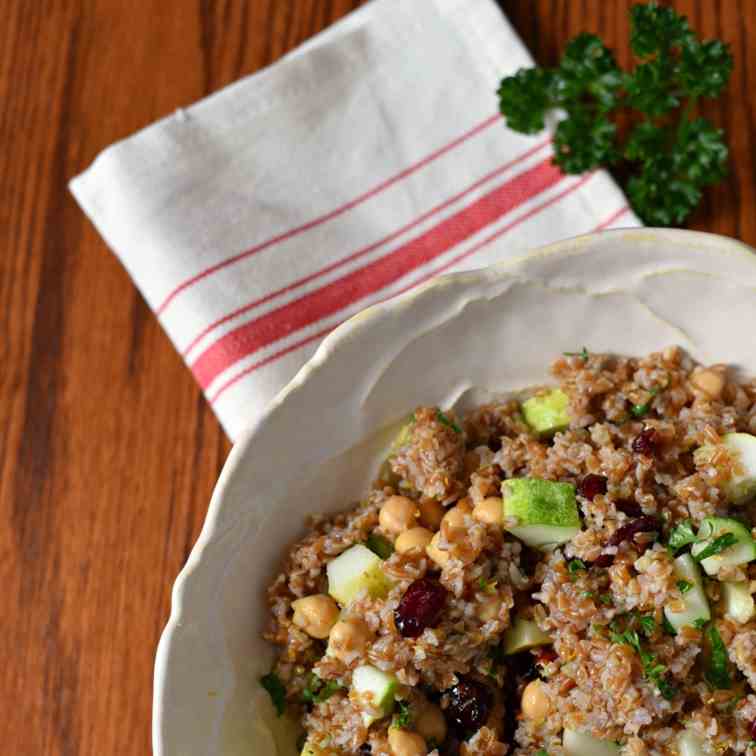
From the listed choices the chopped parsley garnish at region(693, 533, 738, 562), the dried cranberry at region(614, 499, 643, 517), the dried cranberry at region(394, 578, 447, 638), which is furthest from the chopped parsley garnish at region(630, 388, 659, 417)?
the dried cranberry at region(394, 578, 447, 638)

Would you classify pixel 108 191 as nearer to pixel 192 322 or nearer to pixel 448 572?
pixel 192 322

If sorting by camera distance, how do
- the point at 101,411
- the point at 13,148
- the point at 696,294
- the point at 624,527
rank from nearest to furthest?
the point at 624,527 < the point at 696,294 < the point at 101,411 < the point at 13,148

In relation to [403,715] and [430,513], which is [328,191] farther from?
[403,715]

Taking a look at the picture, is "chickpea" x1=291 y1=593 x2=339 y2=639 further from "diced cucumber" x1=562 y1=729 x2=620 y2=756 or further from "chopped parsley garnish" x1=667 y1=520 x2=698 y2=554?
"chopped parsley garnish" x1=667 y1=520 x2=698 y2=554

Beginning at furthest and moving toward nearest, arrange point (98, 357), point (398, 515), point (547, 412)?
point (98, 357)
point (547, 412)
point (398, 515)

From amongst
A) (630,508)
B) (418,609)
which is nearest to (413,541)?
(418,609)

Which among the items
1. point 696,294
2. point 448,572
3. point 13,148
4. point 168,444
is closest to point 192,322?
point 168,444

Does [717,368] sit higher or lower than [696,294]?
lower
